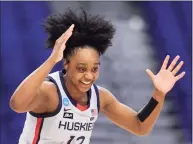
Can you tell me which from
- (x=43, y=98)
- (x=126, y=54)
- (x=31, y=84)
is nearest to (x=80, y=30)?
(x=43, y=98)

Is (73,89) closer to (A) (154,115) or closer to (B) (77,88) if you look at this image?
(B) (77,88)

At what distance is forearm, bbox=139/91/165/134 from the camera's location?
3303 millimetres

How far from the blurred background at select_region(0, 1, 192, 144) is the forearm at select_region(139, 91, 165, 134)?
1.89 meters

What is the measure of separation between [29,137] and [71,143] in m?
0.25

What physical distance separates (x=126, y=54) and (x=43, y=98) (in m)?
2.81

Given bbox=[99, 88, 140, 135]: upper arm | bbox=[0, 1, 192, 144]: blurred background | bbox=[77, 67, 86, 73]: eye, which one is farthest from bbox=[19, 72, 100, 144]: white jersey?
bbox=[0, 1, 192, 144]: blurred background

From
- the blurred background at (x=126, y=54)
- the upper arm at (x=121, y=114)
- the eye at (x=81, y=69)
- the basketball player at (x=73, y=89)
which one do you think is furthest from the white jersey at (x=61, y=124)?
the blurred background at (x=126, y=54)

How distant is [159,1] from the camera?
5551 mm

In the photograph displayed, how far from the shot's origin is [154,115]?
3361mm

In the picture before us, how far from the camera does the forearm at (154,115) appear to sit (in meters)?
3.30

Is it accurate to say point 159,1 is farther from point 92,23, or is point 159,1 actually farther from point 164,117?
point 92,23

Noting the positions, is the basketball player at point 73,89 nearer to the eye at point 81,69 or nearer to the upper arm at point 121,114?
the eye at point 81,69

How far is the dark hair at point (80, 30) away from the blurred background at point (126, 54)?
1.96 m

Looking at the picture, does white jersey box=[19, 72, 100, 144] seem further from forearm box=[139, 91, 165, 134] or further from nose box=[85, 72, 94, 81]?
forearm box=[139, 91, 165, 134]
